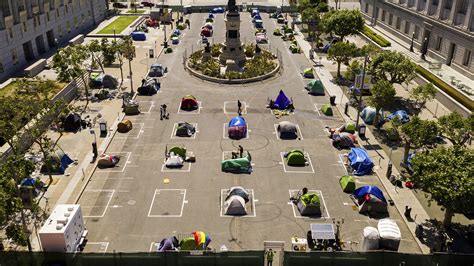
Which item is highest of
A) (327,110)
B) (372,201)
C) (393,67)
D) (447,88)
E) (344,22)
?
(344,22)

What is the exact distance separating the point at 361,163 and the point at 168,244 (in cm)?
2233

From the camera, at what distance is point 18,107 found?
45.8 meters

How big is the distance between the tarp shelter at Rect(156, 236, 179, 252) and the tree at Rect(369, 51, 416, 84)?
40.4 metres

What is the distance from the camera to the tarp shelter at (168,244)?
33.4m

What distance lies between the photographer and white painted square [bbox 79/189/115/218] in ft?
129

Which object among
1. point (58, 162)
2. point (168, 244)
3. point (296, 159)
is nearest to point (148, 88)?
point (58, 162)

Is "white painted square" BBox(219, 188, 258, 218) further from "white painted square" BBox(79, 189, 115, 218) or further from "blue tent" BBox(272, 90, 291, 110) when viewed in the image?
"blue tent" BBox(272, 90, 291, 110)

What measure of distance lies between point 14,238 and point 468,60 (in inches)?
2580

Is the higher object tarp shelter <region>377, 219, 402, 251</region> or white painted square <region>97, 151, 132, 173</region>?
tarp shelter <region>377, 219, 402, 251</region>

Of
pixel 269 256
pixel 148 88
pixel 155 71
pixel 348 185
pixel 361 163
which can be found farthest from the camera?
pixel 155 71

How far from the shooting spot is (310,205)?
1533 inches

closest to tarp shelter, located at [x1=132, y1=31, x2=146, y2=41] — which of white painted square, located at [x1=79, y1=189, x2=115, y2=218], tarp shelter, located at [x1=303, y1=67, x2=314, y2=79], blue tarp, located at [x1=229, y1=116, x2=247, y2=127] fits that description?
tarp shelter, located at [x1=303, y1=67, x2=314, y2=79]

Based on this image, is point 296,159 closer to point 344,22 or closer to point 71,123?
point 71,123

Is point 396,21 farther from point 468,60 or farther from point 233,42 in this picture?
point 233,42
